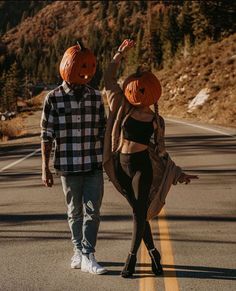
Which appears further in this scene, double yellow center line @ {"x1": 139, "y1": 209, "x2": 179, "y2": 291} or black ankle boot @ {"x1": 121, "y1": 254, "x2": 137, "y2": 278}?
black ankle boot @ {"x1": 121, "y1": 254, "x2": 137, "y2": 278}

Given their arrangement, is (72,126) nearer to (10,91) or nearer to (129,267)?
(129,267)

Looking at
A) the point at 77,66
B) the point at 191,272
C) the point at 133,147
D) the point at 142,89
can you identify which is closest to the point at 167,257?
the point at 191,272

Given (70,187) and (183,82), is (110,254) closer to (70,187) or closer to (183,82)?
(70,187)

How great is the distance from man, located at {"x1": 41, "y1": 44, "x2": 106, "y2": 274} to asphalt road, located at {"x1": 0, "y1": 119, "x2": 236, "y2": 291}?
16.7 inches

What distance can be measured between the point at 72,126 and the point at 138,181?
2.64 feet

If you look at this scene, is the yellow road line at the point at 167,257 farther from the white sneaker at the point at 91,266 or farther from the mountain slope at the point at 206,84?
the mountain slope at the point at 206,84

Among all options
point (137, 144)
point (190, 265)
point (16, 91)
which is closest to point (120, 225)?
point (190, 265)

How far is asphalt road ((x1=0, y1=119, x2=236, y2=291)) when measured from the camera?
16.6 feet

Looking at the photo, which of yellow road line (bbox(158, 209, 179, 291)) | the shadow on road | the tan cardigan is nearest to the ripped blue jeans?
the tan cardigan

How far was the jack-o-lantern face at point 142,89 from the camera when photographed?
16.4ft

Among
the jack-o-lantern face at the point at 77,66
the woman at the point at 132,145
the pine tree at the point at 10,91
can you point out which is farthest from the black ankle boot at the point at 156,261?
the pine tree at the point at 10,91

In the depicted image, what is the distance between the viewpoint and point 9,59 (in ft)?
578

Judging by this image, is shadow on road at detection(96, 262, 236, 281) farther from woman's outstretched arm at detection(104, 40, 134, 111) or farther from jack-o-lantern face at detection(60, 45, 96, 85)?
jack-o-lantern face at detection(60, 45, 96, 85)

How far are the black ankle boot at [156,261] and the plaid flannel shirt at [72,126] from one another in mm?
948
